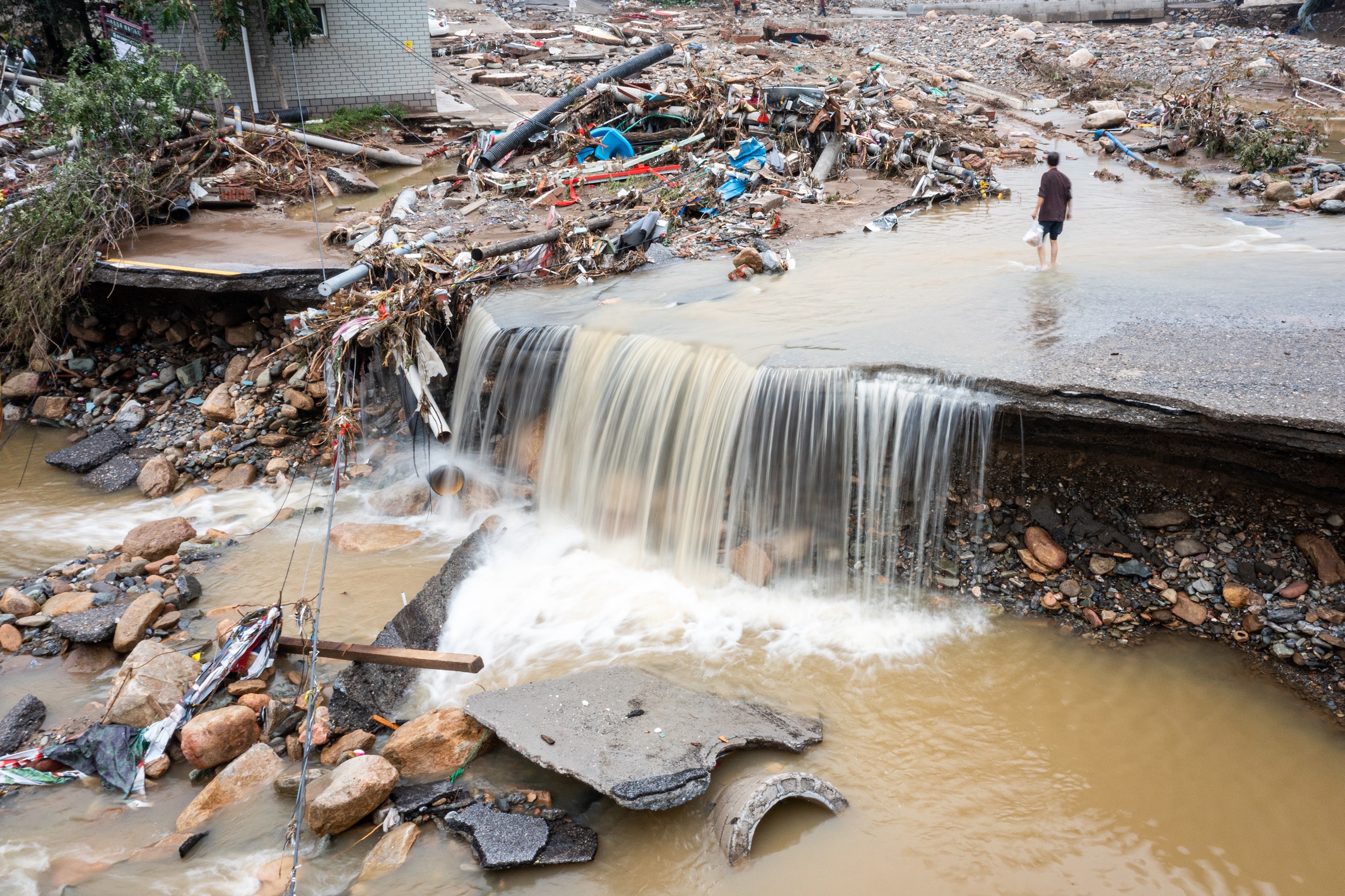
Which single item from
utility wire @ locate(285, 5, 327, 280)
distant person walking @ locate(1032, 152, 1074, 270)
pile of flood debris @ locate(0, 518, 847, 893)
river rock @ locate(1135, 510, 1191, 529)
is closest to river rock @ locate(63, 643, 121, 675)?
pile of flood debris @ locate(0, 518, 847, 893)

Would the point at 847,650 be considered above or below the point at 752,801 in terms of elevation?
below

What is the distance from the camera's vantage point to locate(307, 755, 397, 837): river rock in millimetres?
4426

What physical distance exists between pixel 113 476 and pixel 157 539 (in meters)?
1.97

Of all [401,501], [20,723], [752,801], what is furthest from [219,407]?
[752,801]

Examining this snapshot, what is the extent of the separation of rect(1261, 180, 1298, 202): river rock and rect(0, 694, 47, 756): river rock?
15.2m

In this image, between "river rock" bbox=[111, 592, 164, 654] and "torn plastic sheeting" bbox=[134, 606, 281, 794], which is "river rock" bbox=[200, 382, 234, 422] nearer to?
"river rock" bbox=[111, 592, 164, 654]

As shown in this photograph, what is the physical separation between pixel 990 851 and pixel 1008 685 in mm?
1372

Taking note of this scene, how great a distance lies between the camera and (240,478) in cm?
877

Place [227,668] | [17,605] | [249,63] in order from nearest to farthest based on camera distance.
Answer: [227,668] → [17,605] → [249,63]

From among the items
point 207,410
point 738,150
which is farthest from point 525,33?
point 207,410

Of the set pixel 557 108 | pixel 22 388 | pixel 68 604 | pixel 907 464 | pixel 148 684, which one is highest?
pixel 557 108

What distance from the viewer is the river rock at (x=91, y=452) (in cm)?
917

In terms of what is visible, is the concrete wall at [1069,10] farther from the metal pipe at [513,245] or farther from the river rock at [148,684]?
the river rock at [148,684]

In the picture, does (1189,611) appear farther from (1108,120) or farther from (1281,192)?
(1108,120)
